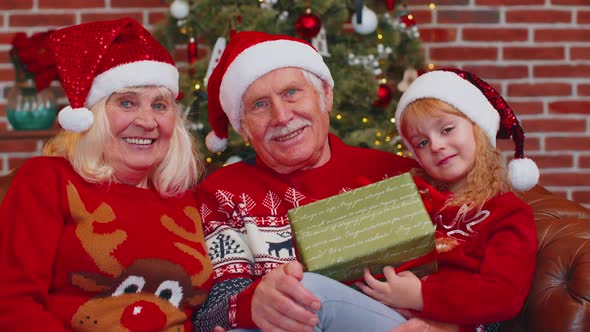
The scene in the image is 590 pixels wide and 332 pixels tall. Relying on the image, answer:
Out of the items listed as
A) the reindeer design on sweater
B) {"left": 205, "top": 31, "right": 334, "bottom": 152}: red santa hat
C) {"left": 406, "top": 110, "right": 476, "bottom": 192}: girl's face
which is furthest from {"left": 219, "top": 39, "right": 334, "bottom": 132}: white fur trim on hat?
the reindeer design on sweater

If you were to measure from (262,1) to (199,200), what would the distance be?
122 centimetres

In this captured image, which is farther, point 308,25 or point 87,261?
point 308,25

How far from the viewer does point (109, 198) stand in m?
1.96

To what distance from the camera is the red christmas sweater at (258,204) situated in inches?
79.8

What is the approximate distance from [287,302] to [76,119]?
30.0 inches

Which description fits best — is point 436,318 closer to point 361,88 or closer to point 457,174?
point 457,174

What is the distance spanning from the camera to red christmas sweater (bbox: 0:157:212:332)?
1783 mm

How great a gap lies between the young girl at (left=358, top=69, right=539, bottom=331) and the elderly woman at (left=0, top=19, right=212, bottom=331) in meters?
0.57

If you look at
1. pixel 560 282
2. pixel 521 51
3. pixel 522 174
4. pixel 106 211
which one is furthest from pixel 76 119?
pixel 521 51

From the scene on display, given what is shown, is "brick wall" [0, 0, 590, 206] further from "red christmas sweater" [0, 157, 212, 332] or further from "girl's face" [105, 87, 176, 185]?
"red christmas sweater" [0, 157, 212, 332]

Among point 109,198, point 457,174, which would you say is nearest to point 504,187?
point 457,174

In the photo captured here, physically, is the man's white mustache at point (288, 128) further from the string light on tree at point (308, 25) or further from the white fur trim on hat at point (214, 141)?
the string light on tree at point (308, 25)

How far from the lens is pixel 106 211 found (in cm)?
193

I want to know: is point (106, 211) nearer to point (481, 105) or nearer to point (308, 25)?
point (481, 105)
